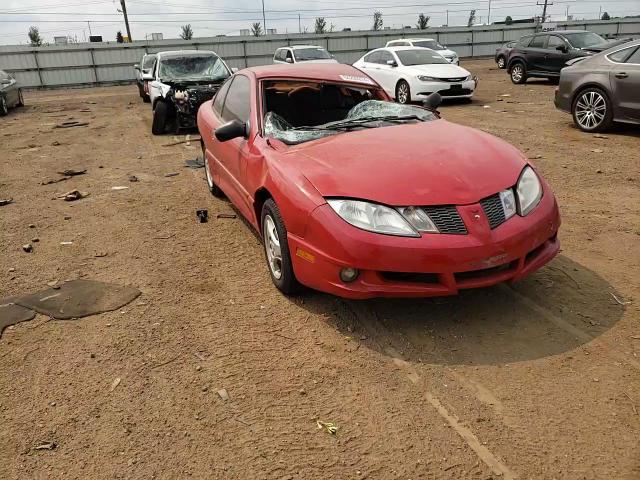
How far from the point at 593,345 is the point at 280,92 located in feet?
10.5

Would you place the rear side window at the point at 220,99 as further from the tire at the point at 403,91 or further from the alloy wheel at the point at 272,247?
the tire at the point at 403,91

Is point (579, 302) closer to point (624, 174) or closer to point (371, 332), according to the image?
point (371, 332)

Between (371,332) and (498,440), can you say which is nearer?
(498,440)

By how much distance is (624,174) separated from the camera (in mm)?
6336

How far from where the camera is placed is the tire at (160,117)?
10789 mm

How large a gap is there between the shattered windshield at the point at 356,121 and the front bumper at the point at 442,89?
824 cm

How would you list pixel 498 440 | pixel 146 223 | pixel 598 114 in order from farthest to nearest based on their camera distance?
pixel 598 114 < pixel 146 223 < pixel 498 440

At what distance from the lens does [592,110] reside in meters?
8.60

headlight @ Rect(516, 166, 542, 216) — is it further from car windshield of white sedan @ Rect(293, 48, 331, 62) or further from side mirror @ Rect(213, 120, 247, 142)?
car windshield of white sedan @ Rect(293, 48, 331, 62)

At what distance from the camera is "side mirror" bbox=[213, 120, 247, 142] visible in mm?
4102

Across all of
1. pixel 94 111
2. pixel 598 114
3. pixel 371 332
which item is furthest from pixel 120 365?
pixel 94 111

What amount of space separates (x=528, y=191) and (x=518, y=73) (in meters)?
15.3

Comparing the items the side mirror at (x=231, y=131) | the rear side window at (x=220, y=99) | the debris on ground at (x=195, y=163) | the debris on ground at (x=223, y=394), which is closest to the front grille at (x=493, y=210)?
the debris on ground at (x=223, y=394)

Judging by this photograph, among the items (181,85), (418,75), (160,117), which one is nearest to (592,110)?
(418,75)
